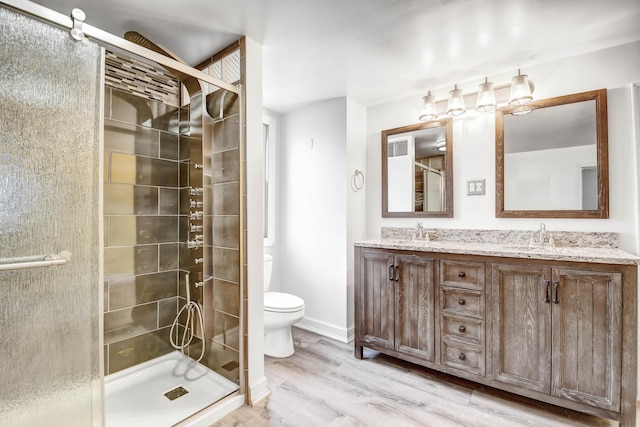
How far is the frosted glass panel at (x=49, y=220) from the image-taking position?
1.10 m

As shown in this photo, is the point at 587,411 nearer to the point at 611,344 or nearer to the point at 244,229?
the point at 611,344

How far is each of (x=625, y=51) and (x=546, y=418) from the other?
2335mm

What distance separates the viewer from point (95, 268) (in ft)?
4.20

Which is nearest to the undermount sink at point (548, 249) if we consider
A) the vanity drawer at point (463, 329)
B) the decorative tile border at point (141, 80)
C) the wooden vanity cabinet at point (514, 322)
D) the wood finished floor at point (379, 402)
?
the wooden vanity cabinet at point (514, 322)

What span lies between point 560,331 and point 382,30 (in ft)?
6.67

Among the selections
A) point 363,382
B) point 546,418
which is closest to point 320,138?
point 363,382

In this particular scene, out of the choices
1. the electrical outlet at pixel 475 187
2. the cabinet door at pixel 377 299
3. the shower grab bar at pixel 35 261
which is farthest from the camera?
the electrical outlet at pixel 475 187

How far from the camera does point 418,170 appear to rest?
2.79 metres

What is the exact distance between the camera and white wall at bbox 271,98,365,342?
2893 mm

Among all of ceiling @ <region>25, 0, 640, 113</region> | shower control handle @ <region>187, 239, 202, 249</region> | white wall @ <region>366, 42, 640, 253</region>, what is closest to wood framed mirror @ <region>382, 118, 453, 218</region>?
white wall @ <region>366, 42, 640, 253</region>

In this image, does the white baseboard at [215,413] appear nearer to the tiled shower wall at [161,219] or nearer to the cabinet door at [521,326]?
the tiled shower wall at [161,219]

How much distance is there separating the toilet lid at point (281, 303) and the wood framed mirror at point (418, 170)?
117 cm

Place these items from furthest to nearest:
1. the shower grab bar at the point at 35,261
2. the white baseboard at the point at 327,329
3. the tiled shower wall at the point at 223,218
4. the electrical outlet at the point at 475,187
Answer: the white baseboard at the point at 327,329 → the electrical outlet at the point at 475,187 → the tiled shower wall at the point at 223,218 → the shower grab bar at the point at 35,261

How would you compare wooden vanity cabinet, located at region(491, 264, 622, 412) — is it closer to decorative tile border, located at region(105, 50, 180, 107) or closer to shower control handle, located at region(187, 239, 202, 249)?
shower control handle, located at region(187, 239, 202, 249)
